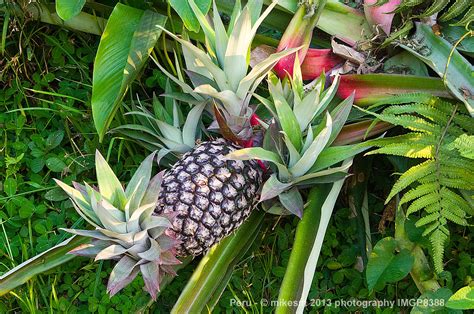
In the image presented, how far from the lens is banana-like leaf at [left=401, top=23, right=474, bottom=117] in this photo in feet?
4.26

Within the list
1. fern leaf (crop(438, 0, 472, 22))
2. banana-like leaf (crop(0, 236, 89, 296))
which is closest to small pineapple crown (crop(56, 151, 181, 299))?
banana-like leaf (crop(0, 236, 89, 296))

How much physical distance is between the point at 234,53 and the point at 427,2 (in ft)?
1.55

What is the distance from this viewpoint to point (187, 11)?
4.28 ft

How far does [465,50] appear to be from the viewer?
4.57 ft

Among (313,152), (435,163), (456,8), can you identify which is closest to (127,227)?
(313,152)

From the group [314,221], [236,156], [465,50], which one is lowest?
[314,221]

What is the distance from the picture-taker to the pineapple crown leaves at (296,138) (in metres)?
1.24

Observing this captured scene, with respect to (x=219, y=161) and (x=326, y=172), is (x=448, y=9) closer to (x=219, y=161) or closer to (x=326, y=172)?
(x=326, y=172)

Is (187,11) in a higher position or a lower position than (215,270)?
higher

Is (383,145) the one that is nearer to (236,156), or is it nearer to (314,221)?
(314,221)

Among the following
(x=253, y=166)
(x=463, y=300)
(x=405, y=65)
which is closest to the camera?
(x=463, y=300)

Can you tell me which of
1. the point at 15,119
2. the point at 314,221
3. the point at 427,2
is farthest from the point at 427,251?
the point at 15,119

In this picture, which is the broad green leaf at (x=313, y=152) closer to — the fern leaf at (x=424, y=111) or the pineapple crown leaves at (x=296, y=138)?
the pineapple crown leaves at (x=296, y=138)

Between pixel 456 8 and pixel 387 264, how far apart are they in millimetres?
553
